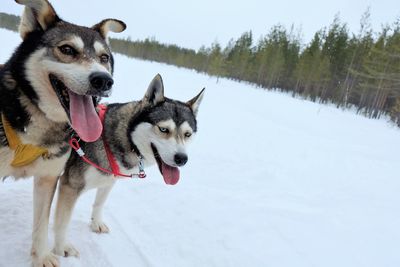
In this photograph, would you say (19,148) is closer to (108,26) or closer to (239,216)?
(108,26)

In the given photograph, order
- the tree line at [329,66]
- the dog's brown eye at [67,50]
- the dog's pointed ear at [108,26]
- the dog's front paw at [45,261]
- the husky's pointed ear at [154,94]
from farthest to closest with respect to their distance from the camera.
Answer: the tree line at [329,66], the husky's pointed ear at [154,94], the dog's pointed ear at [108,26], the dog's front paw at [45,261], the dog's brown eye at [67,50]

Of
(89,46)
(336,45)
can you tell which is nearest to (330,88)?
(336,45)

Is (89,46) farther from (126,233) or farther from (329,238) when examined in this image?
(329,238)

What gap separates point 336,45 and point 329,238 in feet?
140

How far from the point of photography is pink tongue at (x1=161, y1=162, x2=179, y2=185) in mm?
2818

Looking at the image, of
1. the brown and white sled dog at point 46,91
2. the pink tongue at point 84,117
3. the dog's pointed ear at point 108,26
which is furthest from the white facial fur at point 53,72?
the dog's pointed ear at point 108,26

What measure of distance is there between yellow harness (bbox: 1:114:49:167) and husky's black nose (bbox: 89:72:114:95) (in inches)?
22.8

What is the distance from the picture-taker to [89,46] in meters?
2.17

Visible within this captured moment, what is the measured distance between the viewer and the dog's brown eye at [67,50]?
2.03 meters

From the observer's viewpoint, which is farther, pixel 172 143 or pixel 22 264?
pixel 172 143

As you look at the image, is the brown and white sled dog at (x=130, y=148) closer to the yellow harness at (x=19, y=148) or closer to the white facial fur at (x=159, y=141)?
the white facial fur at (x=159, y=141)

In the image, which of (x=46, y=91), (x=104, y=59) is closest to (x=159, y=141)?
(x=104, y=59)

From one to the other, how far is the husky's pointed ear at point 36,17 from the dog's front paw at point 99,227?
1701mm

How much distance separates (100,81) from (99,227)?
160 cm
